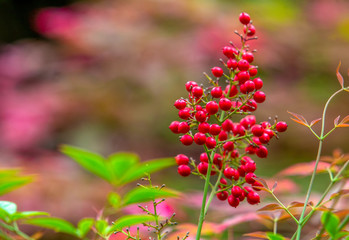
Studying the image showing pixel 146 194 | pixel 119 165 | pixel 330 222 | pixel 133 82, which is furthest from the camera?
pixel 133 82

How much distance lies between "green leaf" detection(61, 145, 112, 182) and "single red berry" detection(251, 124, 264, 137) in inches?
8.4

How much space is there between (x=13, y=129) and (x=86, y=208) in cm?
62

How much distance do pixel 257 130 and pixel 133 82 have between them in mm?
1517

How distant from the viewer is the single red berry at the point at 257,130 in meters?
0.42

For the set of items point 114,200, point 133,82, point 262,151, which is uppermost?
point 262,151

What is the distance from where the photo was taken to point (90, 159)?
0.55m

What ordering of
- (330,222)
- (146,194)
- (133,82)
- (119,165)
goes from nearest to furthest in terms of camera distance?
(330,222)
(146,194)
(119,165)
(133,82)

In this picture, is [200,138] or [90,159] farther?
[90,159]

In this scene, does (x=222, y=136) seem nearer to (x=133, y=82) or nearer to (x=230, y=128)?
(x=230, y=128)

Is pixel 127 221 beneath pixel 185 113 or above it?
beneath

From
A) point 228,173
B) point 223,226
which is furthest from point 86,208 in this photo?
point 228,173

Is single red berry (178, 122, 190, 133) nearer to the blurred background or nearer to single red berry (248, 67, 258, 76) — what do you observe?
single red berry (248, 67, 258, 76)

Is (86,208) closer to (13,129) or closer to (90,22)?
(13,129)

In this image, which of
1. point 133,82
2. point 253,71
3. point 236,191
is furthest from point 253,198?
point 133,82
